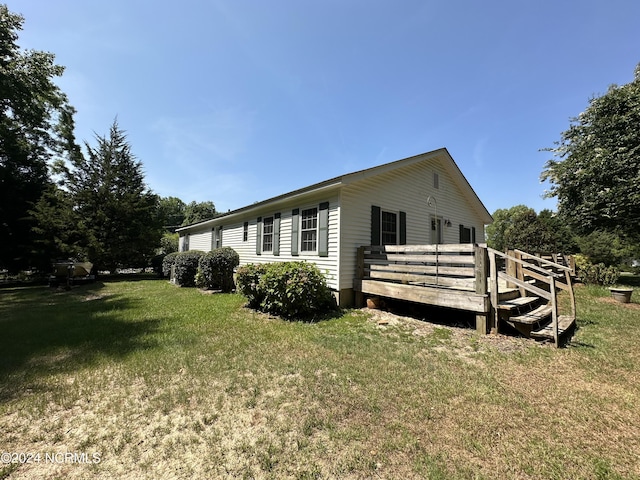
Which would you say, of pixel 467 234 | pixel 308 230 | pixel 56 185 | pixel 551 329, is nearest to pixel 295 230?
pixel 308 230

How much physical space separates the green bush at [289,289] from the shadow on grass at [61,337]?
2351 mm

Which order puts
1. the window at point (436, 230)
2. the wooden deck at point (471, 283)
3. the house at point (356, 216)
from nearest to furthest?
the wooden deck at point (471, 283)
the house at point (356, 216)
the window at point (436, 230)

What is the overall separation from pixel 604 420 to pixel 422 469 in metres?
2.05

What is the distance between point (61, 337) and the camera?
500 cm

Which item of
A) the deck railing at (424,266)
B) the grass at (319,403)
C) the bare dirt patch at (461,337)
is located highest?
the deck railing at (424,266)

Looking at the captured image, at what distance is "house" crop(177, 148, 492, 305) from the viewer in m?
7.41

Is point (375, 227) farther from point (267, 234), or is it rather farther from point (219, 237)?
point (219, 237)

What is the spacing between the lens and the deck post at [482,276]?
507 cm

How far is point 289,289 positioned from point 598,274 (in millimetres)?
13262

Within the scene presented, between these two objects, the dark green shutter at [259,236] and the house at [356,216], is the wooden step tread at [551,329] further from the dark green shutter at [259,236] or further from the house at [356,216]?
the dark green shutter at [259,236]

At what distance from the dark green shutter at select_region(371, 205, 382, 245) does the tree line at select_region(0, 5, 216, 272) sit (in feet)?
52.7

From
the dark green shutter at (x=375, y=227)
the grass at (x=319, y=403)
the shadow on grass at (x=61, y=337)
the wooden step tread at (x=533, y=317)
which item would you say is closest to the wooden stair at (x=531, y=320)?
the wooden step tread at (x=533, y=317)

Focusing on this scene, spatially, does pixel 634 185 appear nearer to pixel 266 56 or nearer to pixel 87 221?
pixel 266 56

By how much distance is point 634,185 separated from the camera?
10.8 meters
